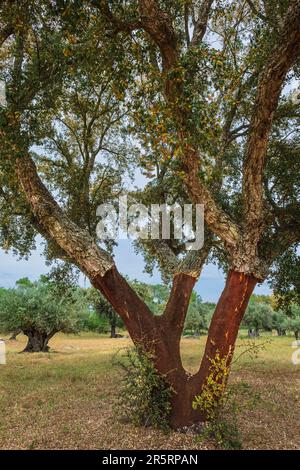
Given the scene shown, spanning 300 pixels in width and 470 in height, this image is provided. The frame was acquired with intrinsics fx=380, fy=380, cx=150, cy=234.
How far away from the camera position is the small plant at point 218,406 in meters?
6.37

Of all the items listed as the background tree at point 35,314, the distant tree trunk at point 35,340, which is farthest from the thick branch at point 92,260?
the distant tree trunk at point 35,340

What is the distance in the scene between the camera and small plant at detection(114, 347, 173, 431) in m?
6.89

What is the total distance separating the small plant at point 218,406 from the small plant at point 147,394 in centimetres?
63

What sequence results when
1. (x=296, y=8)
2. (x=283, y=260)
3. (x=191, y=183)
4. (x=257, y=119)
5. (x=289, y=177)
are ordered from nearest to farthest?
(x=296, y=8) < (x=257, y=119) < (x=191, y=183) < (x=289, y=177) < (x=283, y=260)

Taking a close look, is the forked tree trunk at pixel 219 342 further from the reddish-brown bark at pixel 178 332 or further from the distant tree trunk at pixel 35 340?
the distant tree trunk at pixel 35 340

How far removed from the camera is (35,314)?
78.4 feet

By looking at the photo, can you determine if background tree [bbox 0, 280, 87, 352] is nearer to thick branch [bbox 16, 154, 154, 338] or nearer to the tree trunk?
thick branch [bbox 16, 154, 154, 338]

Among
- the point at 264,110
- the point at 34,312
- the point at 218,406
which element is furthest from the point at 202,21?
the point at 34,312

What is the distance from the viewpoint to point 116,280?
299 inches

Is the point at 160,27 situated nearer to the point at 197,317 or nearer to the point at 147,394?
the point at 147,394
